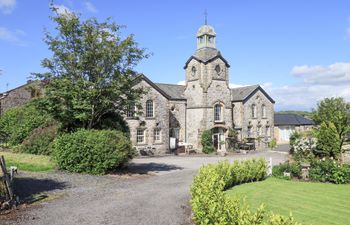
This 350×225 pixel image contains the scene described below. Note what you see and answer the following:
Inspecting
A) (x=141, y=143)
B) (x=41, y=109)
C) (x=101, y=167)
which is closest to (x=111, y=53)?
(x=41, y=109)

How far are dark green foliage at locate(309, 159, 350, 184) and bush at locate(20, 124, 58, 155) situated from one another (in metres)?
18.3

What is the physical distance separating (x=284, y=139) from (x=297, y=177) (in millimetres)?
32853

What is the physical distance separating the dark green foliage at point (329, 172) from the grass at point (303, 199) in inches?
35.2

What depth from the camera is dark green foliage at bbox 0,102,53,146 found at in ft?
91.7

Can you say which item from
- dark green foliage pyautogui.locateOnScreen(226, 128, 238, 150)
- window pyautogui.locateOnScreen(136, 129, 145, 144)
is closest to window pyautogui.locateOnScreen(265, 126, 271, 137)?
dark green foliage pyautogui.locateOnScreen(226, 128, 238, 150)

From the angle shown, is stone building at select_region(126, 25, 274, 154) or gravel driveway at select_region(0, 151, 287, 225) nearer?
gravel driveway at select_region(0, 151, 287, 225)

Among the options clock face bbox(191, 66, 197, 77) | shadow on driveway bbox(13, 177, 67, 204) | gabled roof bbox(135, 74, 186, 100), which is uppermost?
clock face bbox(191, 66, 197, 77)

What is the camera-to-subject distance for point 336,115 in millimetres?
22250

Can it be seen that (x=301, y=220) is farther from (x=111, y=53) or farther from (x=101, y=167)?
(x=111, y=53)

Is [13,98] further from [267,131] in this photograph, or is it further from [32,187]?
[267,131]

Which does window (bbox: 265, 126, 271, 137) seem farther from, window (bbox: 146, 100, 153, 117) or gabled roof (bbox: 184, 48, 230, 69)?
window (bbox: 146, 100, 153, 117)

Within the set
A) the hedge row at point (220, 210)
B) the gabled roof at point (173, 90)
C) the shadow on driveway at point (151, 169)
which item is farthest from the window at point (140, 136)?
the hedge row at point (220, 210)

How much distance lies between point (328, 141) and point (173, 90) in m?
21.2

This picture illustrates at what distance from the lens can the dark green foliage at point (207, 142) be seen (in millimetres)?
37188
